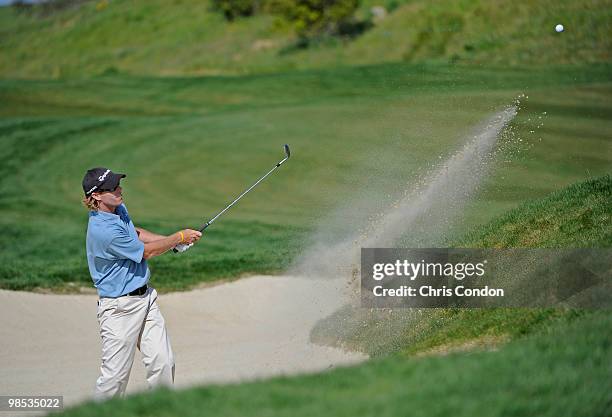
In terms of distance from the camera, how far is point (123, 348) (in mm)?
7121

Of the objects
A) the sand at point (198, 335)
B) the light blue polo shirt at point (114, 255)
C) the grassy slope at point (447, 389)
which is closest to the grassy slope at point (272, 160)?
the sand at point (198, 335)

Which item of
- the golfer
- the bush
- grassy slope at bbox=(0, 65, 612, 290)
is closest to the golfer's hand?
the golfer

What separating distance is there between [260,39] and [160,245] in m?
42.9

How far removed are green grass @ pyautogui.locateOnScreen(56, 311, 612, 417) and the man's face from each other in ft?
6.60

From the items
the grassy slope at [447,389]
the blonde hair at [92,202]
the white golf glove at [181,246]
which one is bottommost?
the grassy slope at [447,389]

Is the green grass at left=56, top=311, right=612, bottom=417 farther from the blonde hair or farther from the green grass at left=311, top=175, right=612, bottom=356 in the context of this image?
the blonde hair

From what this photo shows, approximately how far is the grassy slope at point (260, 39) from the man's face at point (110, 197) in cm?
2429

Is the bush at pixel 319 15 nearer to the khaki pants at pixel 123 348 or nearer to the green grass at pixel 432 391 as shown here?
the khaki pants at pixel 123 348

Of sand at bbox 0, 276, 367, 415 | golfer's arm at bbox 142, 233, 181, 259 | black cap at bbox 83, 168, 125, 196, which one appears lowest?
sand at bbox 0, 276, 367, 415

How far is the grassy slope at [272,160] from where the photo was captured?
13508 mm

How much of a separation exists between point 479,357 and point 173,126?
2032cm

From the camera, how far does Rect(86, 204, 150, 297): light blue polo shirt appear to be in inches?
277

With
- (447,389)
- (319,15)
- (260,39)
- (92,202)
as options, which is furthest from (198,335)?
(260,39)

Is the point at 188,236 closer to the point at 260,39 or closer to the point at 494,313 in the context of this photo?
the point at 494,313
